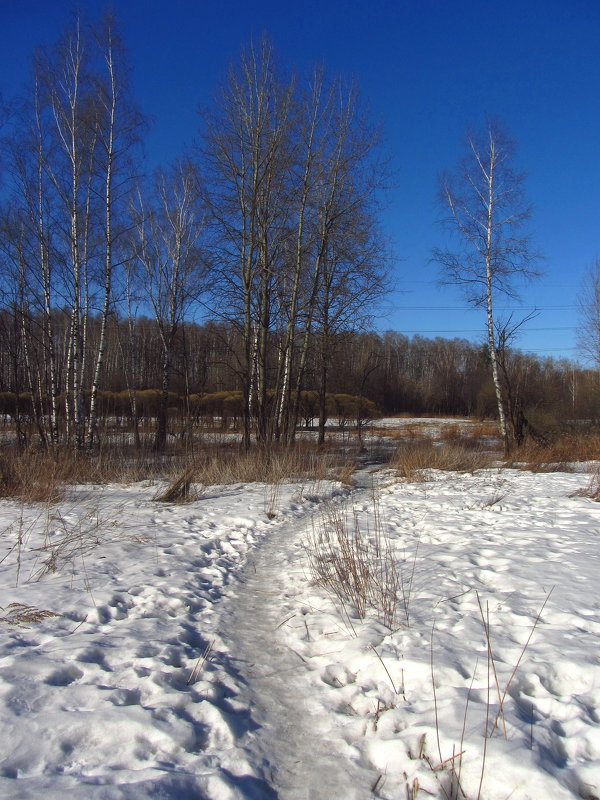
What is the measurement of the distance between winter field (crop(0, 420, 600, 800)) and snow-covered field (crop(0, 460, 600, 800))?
0.01 meters

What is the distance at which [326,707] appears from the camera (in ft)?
8.19

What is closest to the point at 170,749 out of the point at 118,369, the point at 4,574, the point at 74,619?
the point at 74,619

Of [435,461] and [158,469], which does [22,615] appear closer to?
[158,469]

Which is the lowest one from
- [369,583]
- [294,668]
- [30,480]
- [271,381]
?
[294,668]

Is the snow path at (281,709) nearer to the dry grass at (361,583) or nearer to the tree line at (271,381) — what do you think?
the dry grass at (361,583)

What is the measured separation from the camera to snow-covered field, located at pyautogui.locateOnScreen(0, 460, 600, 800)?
188 centimetres

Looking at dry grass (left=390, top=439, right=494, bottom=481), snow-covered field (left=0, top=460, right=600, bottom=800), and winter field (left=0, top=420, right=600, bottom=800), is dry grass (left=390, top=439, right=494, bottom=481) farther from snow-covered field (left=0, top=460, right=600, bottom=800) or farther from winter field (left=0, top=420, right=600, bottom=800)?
snow-covered field (left=0, top=460, right=600, bottom=800)

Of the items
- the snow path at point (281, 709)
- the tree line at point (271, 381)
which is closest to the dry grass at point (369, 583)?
the snow path at point (281, 709)

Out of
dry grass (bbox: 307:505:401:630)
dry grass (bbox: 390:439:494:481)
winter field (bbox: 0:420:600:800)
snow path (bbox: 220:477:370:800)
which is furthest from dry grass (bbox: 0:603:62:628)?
dry grass (bbox: 390:439:494:481)

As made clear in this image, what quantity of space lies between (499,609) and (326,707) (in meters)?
1.52

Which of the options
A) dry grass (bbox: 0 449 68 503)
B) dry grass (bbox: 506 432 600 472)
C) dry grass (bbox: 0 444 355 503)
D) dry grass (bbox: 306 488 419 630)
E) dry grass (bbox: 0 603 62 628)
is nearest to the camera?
dry grass (bbox: 0 603 62 628)

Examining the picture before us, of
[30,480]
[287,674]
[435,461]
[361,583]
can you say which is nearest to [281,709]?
[287,674]

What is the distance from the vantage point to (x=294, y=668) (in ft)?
9.59

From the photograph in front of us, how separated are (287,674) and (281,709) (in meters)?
0.36
